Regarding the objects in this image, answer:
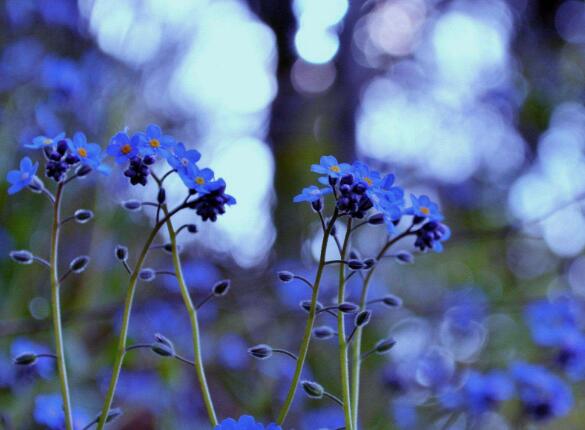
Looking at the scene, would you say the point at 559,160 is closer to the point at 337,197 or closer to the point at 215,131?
the point at 215,131

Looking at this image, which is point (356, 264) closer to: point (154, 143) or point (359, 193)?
point (359, 193)

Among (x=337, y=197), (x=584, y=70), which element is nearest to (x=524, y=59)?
(x=584, y=70)

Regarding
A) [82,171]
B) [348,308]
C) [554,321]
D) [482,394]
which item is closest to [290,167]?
[554,321]

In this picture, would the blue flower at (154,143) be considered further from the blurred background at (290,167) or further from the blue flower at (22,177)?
the blurred background at (290,167)

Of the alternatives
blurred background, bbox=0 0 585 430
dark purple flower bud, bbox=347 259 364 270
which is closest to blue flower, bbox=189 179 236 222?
dark purple flower bud, bbox=347 259 364 270

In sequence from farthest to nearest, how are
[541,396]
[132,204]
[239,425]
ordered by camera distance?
[541,396], [132,204], [239,425]
